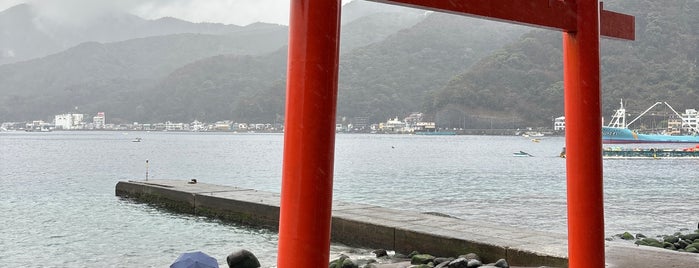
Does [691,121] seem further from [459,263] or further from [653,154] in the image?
[459,263]

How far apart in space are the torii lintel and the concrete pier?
3511mm

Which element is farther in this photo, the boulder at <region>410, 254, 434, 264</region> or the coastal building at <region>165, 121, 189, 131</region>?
the coastal building at <region>165, 121, 189, 131</region>

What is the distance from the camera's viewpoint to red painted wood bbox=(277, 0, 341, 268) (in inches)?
91.2

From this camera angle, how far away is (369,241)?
427 inches

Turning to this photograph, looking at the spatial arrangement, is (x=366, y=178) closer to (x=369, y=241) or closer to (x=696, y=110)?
(x=369, y=241)

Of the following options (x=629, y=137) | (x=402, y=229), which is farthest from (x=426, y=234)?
(x=629, y=137)

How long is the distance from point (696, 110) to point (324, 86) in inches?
Result: 4754

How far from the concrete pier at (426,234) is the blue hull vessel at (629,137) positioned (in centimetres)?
7913

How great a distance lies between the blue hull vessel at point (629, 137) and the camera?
88.2m

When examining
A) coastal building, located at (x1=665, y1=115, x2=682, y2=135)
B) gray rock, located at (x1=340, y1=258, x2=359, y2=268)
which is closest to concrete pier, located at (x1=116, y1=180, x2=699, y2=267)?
gray rock, located at (x1=340, y1=258, x2=359, y2=268)

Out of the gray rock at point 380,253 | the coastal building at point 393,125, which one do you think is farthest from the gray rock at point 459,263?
the coastal building at point 393,125

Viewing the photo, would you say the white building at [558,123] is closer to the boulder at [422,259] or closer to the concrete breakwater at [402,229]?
the concrete breakwater at [402,229]

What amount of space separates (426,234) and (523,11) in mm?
6526

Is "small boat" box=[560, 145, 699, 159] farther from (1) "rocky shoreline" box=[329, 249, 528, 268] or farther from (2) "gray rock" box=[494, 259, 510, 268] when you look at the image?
(2) "gray rock" box=[494, 259, 510, 268]
